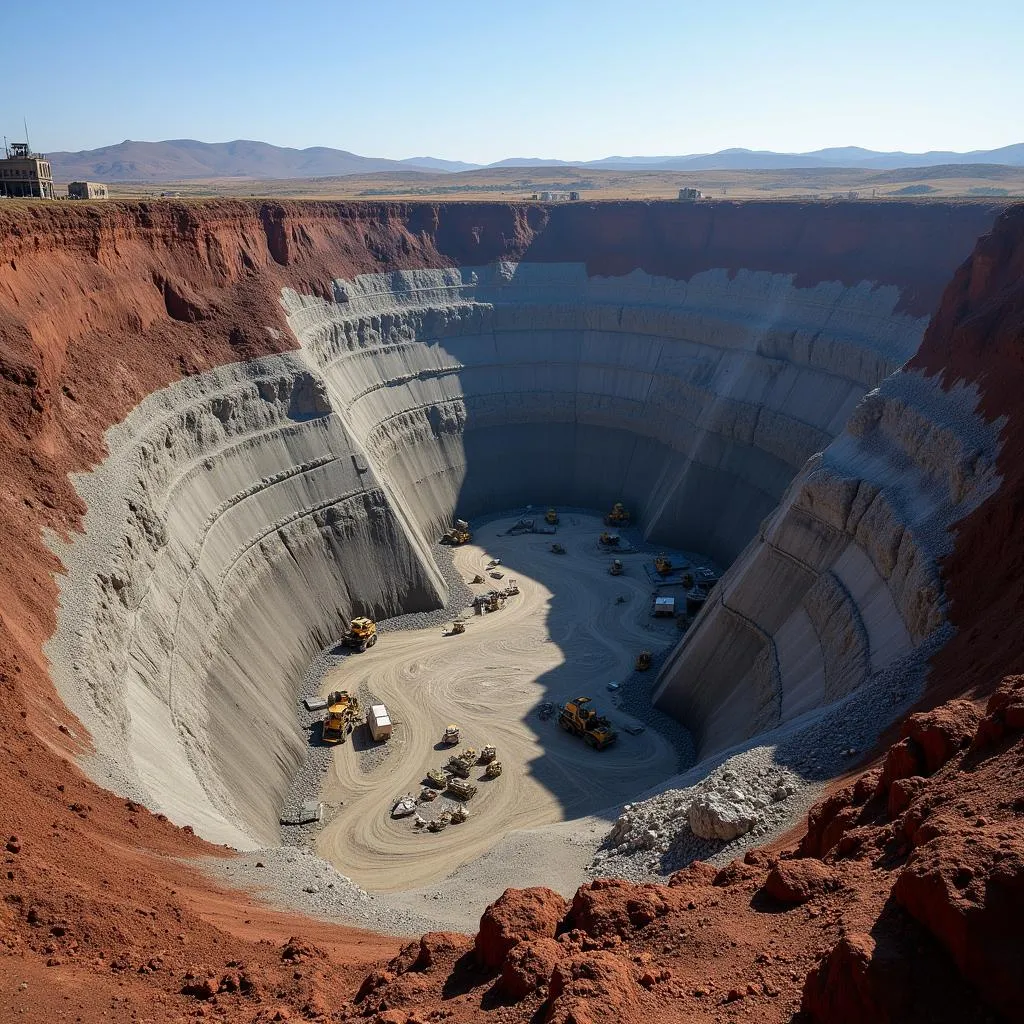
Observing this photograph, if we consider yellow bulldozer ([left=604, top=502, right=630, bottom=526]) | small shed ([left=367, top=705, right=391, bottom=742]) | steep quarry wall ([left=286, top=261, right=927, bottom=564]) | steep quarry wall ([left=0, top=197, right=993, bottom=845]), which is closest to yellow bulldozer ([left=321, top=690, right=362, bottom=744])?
small shed ([left=367, top=705, right=391, bottom=742])

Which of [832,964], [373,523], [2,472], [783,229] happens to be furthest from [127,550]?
[783,229]

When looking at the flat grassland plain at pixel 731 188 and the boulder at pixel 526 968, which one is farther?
the flat grassland plain at pixel 731 188

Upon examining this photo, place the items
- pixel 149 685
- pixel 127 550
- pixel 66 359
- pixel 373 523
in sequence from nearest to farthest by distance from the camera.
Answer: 1. pixel 149 685
2. pixel 127 550
3. pixel 66 359
4. pixel 373 523

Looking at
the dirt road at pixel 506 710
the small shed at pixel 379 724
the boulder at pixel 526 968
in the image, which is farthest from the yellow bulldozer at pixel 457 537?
the boulder at pixel 526 968

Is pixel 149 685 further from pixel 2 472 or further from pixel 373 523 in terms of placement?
pixel 373 523

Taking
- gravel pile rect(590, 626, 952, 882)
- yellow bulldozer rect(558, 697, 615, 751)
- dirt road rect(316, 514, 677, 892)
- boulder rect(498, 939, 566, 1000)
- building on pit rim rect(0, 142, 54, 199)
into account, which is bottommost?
dirt road rect(316, 514, 677, 892)

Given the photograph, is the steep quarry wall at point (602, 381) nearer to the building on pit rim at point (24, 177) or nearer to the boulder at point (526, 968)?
the building on pit rim at point (24, 177)

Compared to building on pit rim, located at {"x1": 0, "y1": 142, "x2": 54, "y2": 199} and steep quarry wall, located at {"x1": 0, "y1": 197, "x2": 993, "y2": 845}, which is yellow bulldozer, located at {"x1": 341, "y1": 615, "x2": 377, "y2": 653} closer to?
steep quarry wall, located at {"x1": 0, "y1": 197, "x2": 993, "y2": 845}
